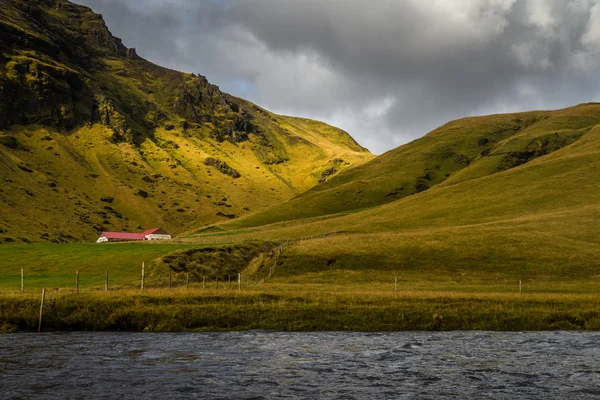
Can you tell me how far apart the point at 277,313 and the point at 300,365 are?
50.9 feet

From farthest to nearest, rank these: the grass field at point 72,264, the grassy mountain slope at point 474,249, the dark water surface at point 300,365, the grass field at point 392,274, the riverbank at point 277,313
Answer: the grassy mountain slope at point 474,249 < the grass field at point 72,264 < the grass field at point 392,274 < the riverbank at point 277,313 < the dark water surface at point 300,365

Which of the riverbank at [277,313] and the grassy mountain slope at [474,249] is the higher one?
the grassy mountain slope at [474,249]

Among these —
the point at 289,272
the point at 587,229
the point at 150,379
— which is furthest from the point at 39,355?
the point at 587,229

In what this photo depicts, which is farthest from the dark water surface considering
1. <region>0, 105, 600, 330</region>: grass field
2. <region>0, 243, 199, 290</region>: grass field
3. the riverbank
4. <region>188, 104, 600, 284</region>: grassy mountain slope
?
<region>0, 243, 199, 290</region>: grass field

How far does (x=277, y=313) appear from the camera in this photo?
145ft

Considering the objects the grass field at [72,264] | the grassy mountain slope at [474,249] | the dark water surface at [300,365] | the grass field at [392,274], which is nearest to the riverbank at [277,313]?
the grass field at [392,274]

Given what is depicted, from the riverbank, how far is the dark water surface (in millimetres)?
2824

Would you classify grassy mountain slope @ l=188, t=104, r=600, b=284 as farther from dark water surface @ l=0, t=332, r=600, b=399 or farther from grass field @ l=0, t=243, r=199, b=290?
dark water surface @ l=0, t=332, r=600, b=399

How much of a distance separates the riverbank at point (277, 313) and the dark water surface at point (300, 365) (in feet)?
9.27

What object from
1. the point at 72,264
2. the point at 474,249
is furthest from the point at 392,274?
the point at 72,264

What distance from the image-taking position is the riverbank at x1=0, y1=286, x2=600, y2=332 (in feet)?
136

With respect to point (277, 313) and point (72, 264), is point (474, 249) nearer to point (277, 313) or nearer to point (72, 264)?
point (277, 313)

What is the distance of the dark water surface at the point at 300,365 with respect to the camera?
908 inches

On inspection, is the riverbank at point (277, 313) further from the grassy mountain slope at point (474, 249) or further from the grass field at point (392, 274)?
the grassy mountain slope at point (474, 249)
